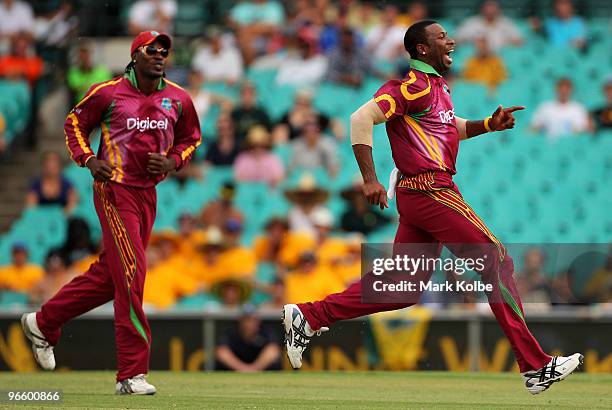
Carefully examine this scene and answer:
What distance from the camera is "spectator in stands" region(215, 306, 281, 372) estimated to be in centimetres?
1251

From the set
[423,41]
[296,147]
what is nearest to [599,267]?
→ [296,147]

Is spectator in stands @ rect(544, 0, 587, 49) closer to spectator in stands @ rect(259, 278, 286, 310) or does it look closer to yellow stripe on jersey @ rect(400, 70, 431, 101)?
spectator in stands @ rect(259, 278, 286, 310)

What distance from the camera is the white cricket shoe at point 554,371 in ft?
26.1

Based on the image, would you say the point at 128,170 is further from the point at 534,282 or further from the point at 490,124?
the point at 534,282

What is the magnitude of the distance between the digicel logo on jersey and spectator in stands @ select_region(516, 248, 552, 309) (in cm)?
526

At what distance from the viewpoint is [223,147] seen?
17.0 meters

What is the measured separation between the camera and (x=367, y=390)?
9.50 metres

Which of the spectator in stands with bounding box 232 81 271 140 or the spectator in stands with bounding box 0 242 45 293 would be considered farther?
the spectator in stands with bounding box 232 81 271 140

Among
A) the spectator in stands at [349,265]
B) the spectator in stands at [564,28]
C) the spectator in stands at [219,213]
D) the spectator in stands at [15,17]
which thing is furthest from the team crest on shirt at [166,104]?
the spectator in stands at [15,17]

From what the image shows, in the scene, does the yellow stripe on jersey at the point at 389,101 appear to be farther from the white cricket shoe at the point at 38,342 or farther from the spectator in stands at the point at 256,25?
the spectator in stands at the point at 256,25

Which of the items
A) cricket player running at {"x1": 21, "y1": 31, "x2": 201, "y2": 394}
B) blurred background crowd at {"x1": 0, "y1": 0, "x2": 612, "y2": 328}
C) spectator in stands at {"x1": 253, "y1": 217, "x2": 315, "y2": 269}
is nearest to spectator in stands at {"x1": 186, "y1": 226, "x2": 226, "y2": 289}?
blurred background crowd at {"x1": 0, "y1": 0, "x2": 612, "y2": 328}

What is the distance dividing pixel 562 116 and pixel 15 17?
8.43 meters

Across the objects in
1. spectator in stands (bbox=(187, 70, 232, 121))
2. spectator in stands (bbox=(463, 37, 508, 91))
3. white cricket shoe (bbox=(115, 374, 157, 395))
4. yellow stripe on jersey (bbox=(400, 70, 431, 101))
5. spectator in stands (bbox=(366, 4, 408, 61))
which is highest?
spectator in stands (bbox=(366, 4, 408, 61))

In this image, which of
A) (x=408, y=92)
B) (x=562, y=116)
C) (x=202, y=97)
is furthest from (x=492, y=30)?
(x=408, y=92)
